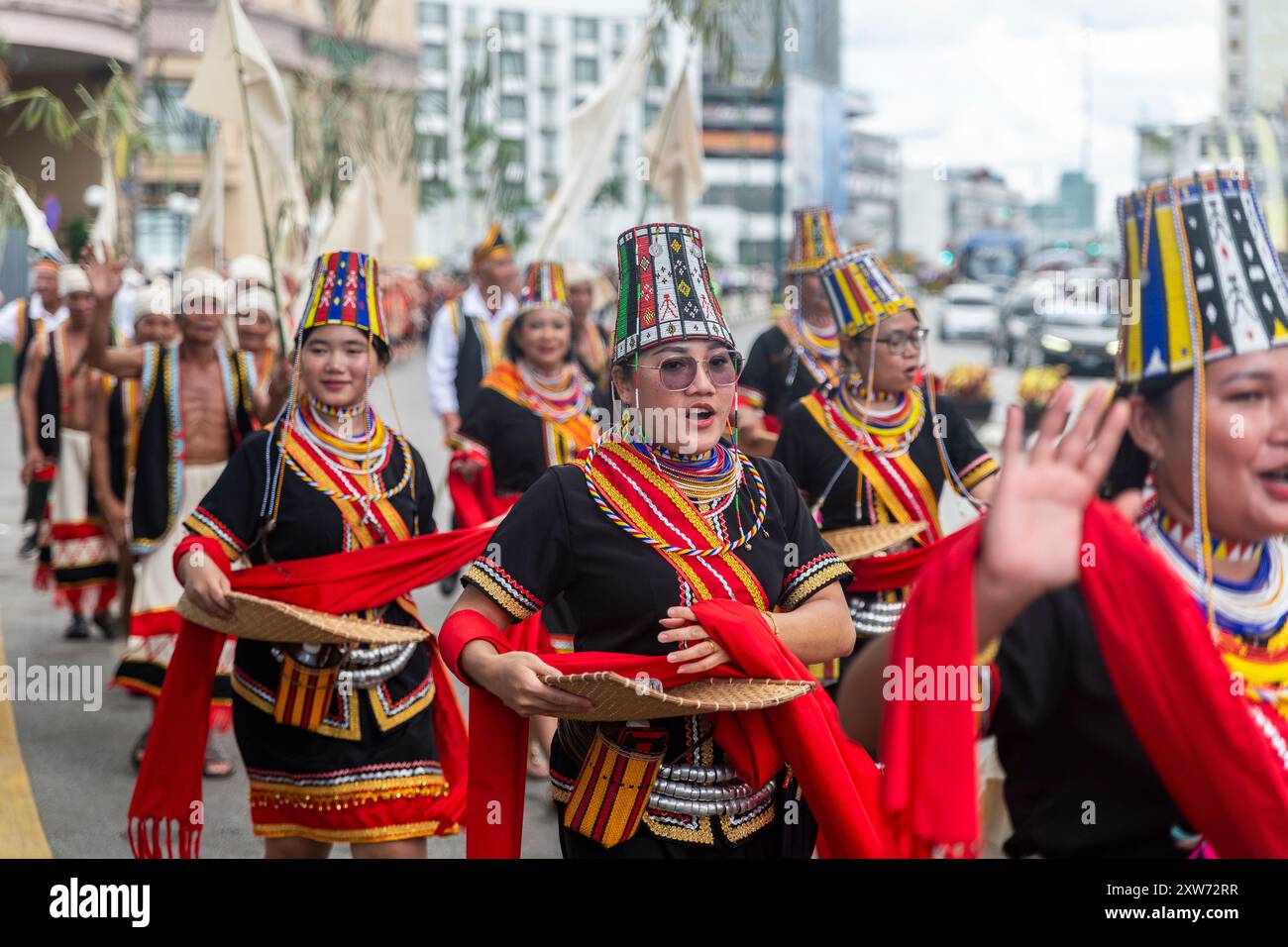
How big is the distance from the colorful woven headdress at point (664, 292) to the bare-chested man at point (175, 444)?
3.43m

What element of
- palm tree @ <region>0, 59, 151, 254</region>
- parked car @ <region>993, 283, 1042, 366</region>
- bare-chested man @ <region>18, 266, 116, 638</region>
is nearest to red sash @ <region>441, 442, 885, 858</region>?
bare-chested man @ <region>18, 266, 116, 638</region>

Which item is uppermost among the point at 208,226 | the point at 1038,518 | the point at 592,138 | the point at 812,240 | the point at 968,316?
the point at 968,316

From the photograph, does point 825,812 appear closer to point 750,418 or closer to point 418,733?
point 418,733

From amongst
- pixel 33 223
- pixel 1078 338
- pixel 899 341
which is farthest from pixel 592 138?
pixel 1078 338

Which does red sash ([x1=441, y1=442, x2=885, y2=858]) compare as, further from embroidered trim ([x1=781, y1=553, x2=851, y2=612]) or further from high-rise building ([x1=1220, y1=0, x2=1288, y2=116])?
high-rise building ([x1=1220, y1=0, x2=1288, y2=116])

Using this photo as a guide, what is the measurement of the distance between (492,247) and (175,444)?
4424 mm

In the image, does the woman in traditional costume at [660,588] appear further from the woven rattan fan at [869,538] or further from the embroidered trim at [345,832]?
the woven rattan fan at [869,538]

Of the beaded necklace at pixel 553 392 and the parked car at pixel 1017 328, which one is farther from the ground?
the parked car at pixel 1017 328

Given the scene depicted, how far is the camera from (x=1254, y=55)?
46.6 feet

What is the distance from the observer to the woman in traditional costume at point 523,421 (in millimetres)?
7066

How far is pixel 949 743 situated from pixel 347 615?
262cm

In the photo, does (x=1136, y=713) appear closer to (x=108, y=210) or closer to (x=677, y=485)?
(x=677, y=485)

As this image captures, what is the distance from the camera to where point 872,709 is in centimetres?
237

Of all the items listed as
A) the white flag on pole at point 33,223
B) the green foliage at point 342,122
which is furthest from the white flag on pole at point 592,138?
the green foliage at point 342,122
